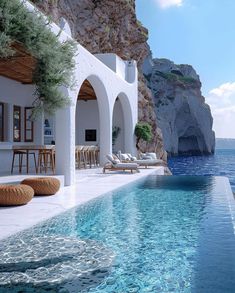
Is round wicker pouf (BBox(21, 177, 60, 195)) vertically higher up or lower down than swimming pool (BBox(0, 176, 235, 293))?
higher up

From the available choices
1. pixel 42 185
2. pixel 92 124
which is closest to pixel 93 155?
pixel 92 124

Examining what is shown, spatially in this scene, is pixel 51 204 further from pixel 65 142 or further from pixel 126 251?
pixel 126 251

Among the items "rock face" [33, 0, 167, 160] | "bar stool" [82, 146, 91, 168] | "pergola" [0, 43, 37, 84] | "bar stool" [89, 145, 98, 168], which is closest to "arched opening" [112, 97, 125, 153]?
"bar stool" [89, 145, 98, 168]

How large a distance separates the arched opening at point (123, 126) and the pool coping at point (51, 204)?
30.8 feet

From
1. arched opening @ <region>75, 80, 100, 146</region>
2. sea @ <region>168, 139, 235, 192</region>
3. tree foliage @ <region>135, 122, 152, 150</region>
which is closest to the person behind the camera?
arched opening @ <region>75, 80, 100, 146</region>

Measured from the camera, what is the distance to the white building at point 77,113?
37.3 ft

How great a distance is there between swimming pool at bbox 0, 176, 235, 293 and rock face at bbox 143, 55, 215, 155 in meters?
69.6

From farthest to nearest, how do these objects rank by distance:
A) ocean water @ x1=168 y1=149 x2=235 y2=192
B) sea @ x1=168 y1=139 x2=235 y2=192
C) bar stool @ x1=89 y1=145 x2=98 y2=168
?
sea @ x1=168 y1=139 x2=235 y2=192, ocean water @ x1=168 y1=149 x2=235 y2=192, bar stool @ x1=89 y1=145 x2=98 y2=168

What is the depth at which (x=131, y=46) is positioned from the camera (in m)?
34.5

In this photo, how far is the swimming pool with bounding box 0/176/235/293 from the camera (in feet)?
12.2

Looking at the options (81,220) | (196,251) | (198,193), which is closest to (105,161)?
(198,193)

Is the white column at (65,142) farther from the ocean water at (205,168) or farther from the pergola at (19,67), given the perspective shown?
the ocean water at (205,168)

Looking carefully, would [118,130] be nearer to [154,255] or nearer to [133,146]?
[133,146]

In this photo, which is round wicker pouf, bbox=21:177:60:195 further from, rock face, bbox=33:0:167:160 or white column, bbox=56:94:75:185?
rock face, bbox=33:0:167:160
